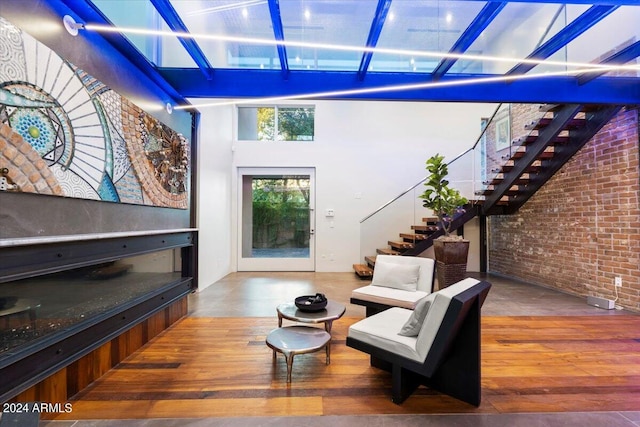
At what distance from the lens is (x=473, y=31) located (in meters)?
2.46

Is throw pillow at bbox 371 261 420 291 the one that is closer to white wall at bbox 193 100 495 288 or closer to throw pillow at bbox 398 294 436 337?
throw pillow at bbox 398 294 436 337

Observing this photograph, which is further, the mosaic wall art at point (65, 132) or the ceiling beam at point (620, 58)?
the ceiling beam at point (620, 58)

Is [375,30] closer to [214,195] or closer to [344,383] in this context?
[344,383]

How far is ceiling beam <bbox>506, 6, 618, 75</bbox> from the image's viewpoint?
224cm

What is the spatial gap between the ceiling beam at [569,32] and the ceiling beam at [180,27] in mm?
3435

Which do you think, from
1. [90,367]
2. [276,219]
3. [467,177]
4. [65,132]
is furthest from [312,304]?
[467,177]

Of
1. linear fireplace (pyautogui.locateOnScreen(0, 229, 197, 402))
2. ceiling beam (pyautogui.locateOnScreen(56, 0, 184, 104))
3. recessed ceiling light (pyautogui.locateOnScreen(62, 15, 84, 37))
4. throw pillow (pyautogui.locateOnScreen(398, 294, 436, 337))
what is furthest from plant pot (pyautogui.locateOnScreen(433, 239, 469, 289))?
recessed ceiling light (pyautogui.locateOnScreen(62, 15, 84, 37))

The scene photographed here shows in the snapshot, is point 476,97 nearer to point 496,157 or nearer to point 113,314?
point 496,157

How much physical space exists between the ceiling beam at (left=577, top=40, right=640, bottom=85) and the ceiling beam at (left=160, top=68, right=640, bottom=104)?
0.08 meters

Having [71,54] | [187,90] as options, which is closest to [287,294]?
[187,90]

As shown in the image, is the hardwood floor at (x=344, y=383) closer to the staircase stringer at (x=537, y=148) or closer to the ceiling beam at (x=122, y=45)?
the staircase stringer at (x=537, y=148)

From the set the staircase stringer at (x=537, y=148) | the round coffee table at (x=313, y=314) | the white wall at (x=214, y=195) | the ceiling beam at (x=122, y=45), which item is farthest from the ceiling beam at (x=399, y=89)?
the round coffee table at (x=313, y=314)

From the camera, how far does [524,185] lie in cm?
510

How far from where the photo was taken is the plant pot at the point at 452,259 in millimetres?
4375
